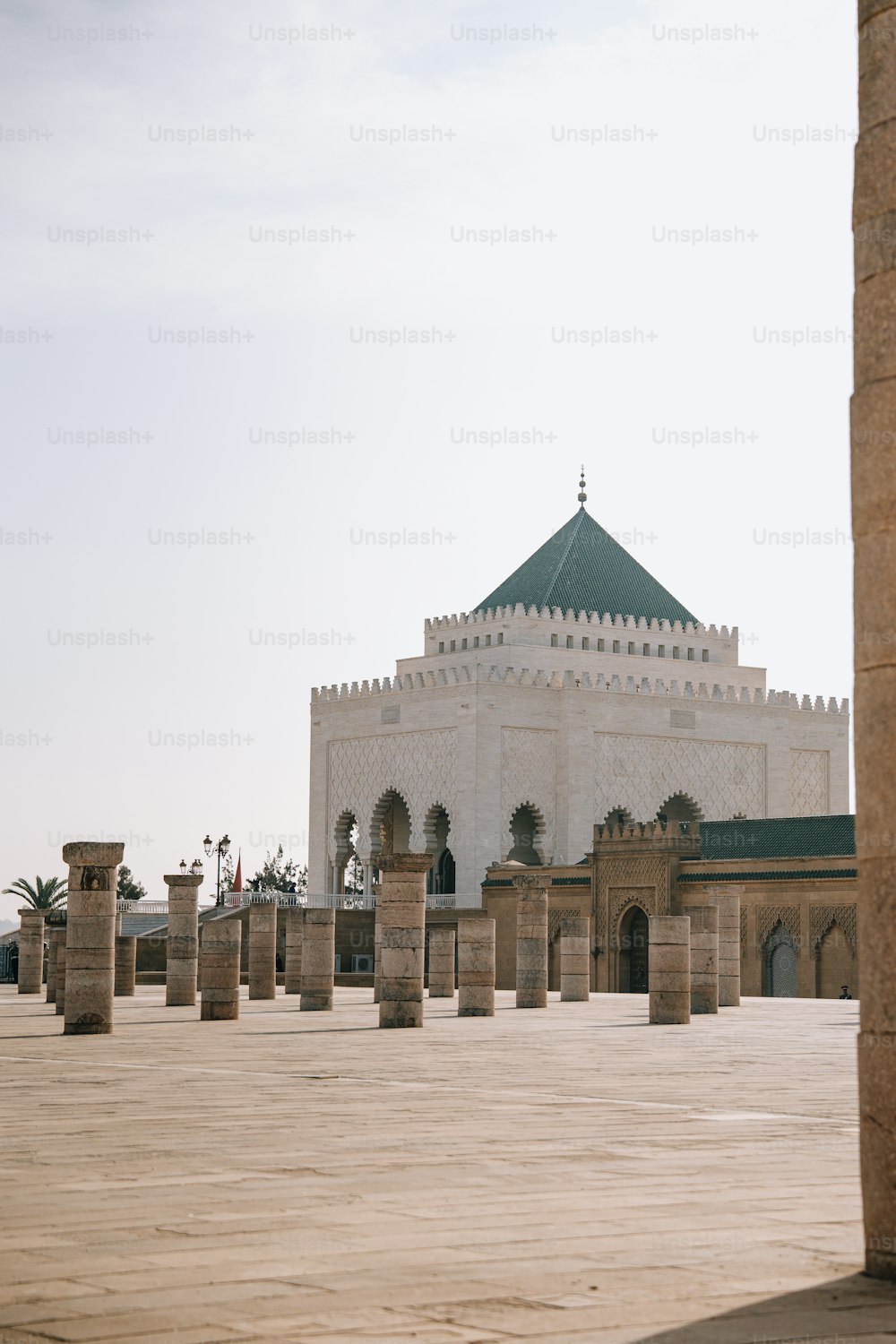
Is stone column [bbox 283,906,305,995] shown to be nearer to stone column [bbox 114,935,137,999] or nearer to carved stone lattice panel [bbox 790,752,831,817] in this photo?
stone column [bbox 114,935,137,999]

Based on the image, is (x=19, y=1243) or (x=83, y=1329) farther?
(x=19, y=1243)

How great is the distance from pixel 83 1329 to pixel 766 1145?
10.5 feet

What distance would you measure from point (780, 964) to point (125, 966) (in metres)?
11.7

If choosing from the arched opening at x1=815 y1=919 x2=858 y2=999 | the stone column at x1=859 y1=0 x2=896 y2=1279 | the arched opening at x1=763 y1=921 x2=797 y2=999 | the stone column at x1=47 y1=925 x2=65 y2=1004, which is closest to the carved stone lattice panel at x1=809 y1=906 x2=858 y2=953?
the arched opening at x1=815 y1=919 x2=858 y2=999

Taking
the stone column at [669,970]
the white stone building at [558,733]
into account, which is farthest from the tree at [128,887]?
the stone column at [669,970]

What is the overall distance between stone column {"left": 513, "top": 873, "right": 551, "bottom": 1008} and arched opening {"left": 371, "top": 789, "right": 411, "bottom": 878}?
19.8 meters

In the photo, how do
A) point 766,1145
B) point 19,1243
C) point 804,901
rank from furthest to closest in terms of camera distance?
point 804,901 → point 766,1145 → point 19,1243

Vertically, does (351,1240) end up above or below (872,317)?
below

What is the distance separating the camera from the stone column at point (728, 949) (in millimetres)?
21156

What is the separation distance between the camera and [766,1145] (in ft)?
18.6

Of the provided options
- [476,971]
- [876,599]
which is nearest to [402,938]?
[476,971]

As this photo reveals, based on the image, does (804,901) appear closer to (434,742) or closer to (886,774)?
(434,742)

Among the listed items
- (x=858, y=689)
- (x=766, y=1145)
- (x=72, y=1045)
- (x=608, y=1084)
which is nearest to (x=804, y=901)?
(x=72, y=1045)

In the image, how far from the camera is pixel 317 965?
703 inches
